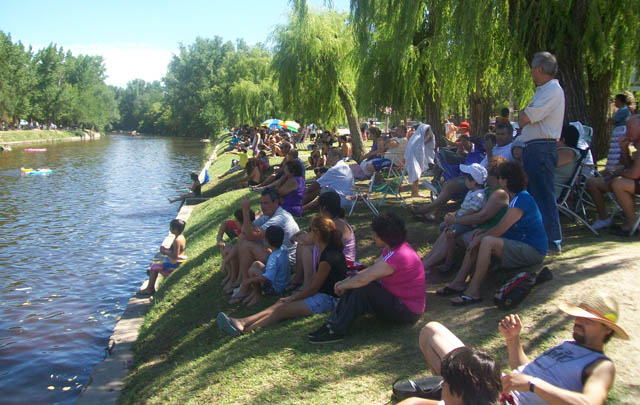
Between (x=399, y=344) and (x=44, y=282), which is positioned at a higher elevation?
(x=399, y=344)

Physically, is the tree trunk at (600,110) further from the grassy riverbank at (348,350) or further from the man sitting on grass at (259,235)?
the man sitting on grass at (259,235)

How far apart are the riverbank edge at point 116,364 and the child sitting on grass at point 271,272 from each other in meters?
1.58

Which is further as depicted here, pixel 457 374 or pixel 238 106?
pixel 238 106

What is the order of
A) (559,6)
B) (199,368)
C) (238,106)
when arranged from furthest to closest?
(238,106), (559,6), (199,368)

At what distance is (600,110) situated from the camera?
10008 millimetres

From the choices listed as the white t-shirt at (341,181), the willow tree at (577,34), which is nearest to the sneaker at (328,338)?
the white t-shirt at (341,181)

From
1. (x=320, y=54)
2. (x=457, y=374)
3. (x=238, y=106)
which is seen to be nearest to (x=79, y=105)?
(x=238, y=106)

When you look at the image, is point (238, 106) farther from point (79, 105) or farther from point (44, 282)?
point (79, 105)

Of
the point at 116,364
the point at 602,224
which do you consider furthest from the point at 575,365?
the point at 116,364

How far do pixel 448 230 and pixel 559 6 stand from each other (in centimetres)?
380

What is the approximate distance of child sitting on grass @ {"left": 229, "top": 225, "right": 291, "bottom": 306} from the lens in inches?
251

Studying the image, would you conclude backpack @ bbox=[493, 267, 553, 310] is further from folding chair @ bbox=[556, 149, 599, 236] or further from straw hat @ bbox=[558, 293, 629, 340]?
folding chair @ bbox=[556, 149, 599, 236]

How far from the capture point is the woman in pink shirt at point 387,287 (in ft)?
15.2

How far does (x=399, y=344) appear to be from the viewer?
4.59 metres
